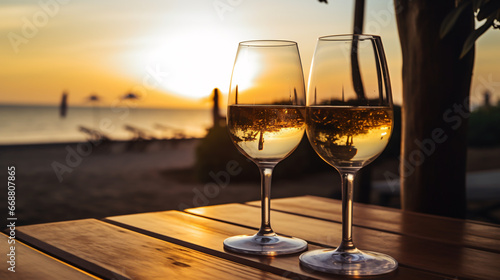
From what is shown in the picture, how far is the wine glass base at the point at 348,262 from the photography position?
0.79 metres

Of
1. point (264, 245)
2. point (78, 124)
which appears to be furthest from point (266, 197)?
point (78, 124)

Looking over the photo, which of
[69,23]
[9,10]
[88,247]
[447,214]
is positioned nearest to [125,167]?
[69,23]

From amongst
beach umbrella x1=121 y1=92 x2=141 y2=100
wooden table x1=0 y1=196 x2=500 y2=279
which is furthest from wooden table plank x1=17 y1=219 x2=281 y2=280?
beach umbrella x1=121 y1=92 x2=141 y2=100

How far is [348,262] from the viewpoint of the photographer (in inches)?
32.5

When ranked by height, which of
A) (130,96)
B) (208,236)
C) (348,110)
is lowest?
(208,236)

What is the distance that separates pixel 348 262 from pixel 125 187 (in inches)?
365

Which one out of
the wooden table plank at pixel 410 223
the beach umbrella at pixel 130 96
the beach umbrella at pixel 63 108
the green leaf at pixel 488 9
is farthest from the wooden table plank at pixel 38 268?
the beach umbrella at pixel 63 108

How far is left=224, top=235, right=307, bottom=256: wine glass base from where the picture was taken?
0.92 m

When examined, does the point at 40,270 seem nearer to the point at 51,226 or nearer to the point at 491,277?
the point at 51,226

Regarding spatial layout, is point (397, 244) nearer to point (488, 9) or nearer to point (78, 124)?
point (488, 9)

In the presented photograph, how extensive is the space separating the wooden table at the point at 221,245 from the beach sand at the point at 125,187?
19.5 feet

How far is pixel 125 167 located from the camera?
1319 centimetres

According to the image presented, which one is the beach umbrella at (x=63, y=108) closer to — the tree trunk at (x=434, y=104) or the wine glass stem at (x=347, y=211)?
the tree trunk at (x=434, y=104)

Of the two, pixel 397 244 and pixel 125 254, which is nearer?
pixel 125 254
